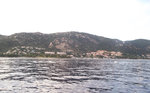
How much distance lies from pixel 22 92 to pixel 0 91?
3.44 meters

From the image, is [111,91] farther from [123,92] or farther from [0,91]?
[0,91]

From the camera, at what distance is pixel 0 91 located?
26.4 meters

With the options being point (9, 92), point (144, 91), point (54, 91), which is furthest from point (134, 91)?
point (9, 92)

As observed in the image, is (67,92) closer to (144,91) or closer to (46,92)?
(46,92)

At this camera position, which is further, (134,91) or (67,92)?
(134,91)

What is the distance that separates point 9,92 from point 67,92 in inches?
336

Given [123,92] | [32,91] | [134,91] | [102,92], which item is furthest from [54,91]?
[134,91]

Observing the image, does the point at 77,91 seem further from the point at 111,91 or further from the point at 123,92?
the point at 123,92

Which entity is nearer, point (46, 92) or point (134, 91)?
point (46, 92)

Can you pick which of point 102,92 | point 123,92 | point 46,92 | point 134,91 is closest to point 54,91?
point 46,92

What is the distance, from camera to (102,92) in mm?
27094

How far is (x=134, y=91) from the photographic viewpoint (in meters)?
28.6

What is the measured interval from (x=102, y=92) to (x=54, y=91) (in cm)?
744

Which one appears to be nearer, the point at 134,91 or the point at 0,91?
the point at 0,91
